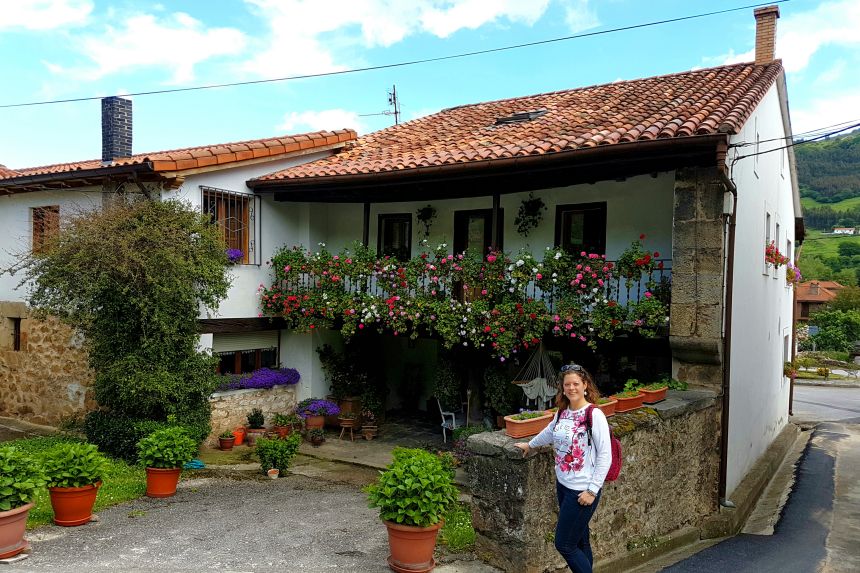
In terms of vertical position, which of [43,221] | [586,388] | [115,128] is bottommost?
[586,388]

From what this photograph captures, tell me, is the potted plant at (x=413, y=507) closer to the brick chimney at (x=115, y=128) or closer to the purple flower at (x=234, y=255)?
the purple flower at (x=234, y=255)

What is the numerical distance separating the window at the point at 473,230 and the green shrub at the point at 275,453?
4.92 metres

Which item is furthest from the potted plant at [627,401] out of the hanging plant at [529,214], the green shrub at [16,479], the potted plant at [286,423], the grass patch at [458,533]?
the potted plant at [286,423]

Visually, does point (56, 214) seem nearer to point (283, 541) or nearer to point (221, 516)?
point (221, 516)

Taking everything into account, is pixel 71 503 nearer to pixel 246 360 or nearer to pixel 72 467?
pixel 72 467

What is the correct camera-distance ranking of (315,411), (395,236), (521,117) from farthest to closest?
(395,236)
(521,117)
(315,411)

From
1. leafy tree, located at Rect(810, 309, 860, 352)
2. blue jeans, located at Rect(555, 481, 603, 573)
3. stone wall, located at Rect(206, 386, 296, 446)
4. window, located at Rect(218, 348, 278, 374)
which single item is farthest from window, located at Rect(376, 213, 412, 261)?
leafy tree, located at Rect(810, 309, 860, 352)

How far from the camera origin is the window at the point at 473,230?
12.0 meters

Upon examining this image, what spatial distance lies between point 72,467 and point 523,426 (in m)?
4.46

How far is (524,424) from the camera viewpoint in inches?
214

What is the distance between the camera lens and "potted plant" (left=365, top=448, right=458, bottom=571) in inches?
200

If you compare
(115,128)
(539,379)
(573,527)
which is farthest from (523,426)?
(115,128)

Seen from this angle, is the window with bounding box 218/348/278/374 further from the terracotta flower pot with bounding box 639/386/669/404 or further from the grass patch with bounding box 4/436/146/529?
the terracotta flower pot with bounding box 639/386/669/404

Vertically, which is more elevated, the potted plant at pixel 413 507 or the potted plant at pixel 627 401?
the potted plant at pixel 627 401
